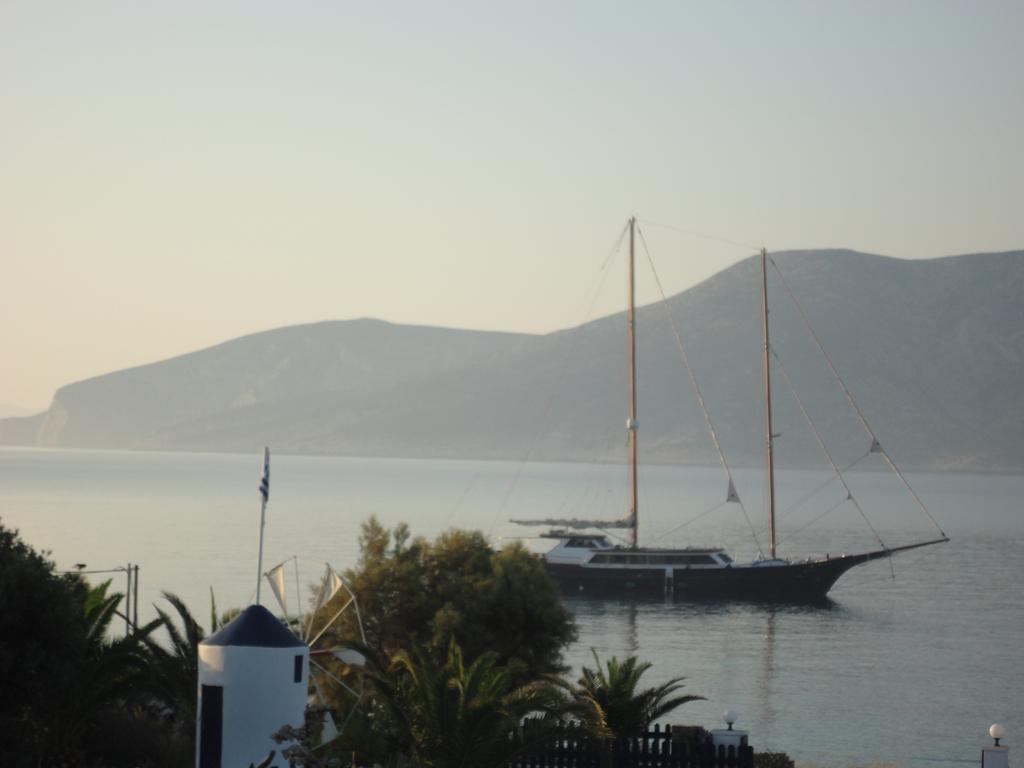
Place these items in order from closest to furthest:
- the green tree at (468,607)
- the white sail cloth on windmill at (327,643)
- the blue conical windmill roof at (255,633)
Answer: the blue conical windmill roof at (255,633)
the white sail cloth on windmill at (327,643)
the green tree at (468,607)

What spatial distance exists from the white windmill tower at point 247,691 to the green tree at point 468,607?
46.2 feet

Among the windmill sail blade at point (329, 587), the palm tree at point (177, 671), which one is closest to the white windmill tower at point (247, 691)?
the palm tree at point (177, 671)

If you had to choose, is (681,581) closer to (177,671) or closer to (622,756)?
(622,756)

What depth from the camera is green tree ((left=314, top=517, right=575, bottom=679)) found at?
36.7 m

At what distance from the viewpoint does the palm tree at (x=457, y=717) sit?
22.1 meters

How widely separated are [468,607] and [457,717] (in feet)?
48.6

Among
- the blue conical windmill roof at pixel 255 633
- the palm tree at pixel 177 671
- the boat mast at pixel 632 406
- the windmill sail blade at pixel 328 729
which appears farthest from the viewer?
the boat mast at pixel 632 406

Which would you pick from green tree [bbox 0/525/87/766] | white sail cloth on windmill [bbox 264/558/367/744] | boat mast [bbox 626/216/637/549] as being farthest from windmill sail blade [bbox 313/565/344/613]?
boat mast [bbox 626/216/637/549]

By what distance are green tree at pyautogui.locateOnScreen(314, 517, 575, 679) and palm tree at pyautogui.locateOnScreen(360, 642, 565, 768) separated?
13.2 m

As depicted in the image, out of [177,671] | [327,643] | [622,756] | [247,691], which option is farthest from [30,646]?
[327,643]

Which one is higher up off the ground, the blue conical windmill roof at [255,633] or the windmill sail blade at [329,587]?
the windmill sail blade at [329,587]

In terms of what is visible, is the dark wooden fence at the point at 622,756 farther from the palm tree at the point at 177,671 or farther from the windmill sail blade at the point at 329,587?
the palm tree at the point at 177,671

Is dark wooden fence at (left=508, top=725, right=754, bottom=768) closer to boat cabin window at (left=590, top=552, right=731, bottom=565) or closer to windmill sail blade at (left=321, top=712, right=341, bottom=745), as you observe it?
windmill sail blade at (left=321, top=712, right=341, bottom=745)

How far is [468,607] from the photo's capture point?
121ft
